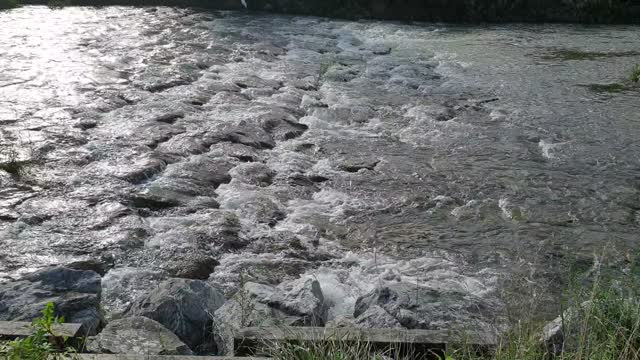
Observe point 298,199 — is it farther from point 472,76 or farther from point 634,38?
point 634,38

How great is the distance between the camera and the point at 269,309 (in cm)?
413

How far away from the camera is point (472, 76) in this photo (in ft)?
35.6

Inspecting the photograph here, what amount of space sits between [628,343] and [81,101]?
7.10 m

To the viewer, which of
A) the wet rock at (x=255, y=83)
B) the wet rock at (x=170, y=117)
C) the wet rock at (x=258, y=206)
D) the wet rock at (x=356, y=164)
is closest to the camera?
the wet rock at (x=258, y=206)

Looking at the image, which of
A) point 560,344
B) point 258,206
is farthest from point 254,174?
point 560,344

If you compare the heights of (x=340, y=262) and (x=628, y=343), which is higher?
(x=628, y=343)

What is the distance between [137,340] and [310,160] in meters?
3.86

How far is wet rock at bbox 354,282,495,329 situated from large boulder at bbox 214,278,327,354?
10.2 inches

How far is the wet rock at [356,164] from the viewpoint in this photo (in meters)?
7.09

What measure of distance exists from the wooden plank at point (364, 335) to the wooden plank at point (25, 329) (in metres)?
0.75

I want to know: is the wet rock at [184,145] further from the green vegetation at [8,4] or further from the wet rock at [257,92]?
the green vegetation at [8,4]

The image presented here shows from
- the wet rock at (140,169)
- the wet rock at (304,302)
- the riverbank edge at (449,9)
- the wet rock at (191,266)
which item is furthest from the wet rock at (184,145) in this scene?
the riverbank edge at (449,9)

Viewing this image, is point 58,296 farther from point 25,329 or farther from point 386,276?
point 386,276

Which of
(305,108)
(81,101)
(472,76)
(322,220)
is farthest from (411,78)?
(322,220)
